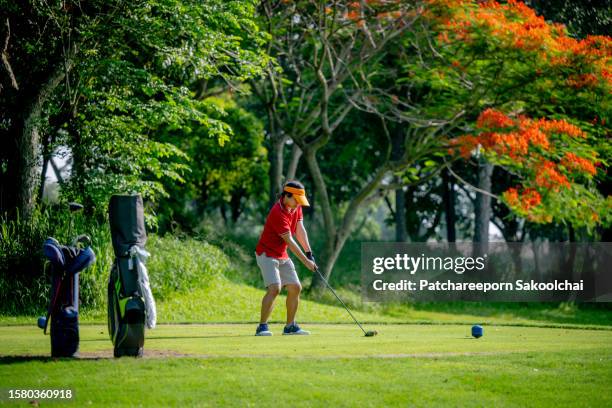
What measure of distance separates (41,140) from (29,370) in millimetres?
11724

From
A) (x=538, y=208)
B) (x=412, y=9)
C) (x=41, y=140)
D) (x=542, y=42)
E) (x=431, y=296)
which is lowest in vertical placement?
(x=431, y=296)

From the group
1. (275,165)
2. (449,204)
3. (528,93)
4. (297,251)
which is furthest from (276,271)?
(449,204)

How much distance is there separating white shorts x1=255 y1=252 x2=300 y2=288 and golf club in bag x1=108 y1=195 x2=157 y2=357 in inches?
97.2

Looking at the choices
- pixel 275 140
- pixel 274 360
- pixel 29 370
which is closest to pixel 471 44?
pixel 275 140

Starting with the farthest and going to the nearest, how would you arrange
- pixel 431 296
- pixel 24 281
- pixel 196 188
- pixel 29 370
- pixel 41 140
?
1. pixel 196 188
2. pixel 431 296
3. pixel 41 140
4. pixel 24 281
5. pixel 29 370

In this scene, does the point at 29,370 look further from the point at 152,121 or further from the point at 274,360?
the point at 152,121

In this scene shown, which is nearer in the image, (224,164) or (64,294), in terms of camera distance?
(64,294)

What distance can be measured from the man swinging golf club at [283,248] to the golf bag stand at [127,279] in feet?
7.74

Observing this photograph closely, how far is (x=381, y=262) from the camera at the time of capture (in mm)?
29469

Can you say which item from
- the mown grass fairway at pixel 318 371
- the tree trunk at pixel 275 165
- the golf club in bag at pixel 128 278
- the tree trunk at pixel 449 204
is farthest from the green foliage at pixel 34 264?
the tree trunk at pixel 449 204

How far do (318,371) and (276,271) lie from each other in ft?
10.0

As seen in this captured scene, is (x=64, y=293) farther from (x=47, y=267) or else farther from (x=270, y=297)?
(x=47, y=267)

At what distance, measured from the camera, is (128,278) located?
8688 millimetres

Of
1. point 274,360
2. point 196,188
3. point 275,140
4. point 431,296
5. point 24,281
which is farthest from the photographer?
point 196,188
